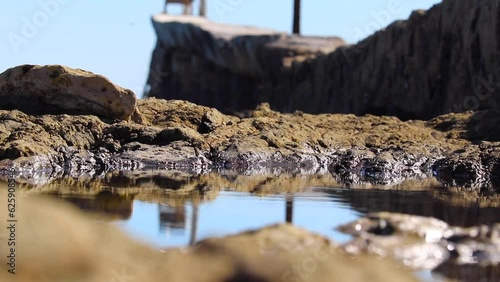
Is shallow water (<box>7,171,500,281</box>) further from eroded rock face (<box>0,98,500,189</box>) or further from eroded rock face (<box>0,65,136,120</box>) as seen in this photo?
eroded rock face (<box>0,65,136,120</box>)

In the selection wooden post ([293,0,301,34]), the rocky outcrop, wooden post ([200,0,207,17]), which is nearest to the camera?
the rocky outcrop

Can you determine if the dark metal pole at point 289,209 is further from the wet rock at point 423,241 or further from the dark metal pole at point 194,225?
the wet rock at point 423,241

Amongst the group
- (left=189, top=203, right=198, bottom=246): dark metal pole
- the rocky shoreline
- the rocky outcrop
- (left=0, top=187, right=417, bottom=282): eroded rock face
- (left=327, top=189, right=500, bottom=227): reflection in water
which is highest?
the rocky outcrop

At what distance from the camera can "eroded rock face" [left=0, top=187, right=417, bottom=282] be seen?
4.42 meters

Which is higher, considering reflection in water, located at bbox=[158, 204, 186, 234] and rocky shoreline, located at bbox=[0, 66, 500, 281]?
rocky shoreline, located at bbox=[0, 66, 500, 281]

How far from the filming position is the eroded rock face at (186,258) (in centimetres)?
442

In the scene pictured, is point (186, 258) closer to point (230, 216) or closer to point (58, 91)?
point (230, 216)

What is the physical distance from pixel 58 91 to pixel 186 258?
8.05 m

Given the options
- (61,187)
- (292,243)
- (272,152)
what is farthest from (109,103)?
(292,243)

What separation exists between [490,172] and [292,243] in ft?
25.0

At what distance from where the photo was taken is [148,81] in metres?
44.0

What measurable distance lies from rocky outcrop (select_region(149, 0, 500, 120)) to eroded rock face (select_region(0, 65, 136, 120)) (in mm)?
7833

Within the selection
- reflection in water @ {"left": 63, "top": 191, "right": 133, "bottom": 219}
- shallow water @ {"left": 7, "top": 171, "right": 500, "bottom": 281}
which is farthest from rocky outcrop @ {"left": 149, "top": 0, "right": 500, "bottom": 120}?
reflection in water @ {"left": 63, "top": 191, "right": 133, "bottom": 219}

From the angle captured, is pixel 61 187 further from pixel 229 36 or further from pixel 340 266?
pixel 229 36
